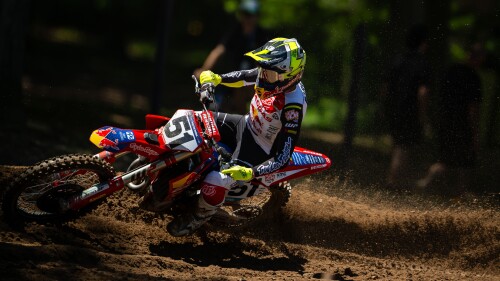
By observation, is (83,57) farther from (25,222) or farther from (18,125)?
(25,222)

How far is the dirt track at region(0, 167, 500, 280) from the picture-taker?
5.93m

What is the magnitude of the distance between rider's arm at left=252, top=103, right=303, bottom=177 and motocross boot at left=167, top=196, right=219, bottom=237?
0.62m

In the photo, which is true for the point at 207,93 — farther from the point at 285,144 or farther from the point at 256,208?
the point at 256,208

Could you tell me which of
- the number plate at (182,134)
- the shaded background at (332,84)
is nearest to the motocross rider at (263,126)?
the number plate at (182,134)

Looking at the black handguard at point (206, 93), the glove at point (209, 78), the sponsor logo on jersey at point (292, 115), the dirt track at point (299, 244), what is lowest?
the dirt track at point (299, 244)

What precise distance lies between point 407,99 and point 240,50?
2.88m

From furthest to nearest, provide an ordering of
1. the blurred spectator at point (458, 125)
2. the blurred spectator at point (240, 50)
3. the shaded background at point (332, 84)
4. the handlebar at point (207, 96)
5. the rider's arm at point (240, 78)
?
the blurred spectator at point (240, 50)
the shaded background at point (332, 84)
the blurred spectator at point (458, 125)
the rider's arm at point (240, 78)
the handlebar at point (207, 96)

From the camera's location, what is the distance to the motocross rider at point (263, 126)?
690cm

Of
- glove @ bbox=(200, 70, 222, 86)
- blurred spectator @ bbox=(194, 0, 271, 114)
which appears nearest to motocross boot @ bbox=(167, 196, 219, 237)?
glove @ bbox=(200, 70, 222, 86)

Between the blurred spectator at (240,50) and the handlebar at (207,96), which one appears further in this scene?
the blurred spectator at (240,50)

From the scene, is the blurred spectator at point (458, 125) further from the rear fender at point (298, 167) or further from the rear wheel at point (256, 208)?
the rear fender at point (298, 167)

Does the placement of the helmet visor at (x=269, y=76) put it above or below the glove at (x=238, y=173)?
above

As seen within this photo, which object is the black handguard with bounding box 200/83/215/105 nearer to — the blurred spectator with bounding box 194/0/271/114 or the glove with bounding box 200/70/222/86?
the glove with bounding box 200/70/222/86

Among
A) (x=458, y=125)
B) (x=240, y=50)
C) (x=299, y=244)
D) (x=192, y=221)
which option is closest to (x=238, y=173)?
(x=192, y=221)
